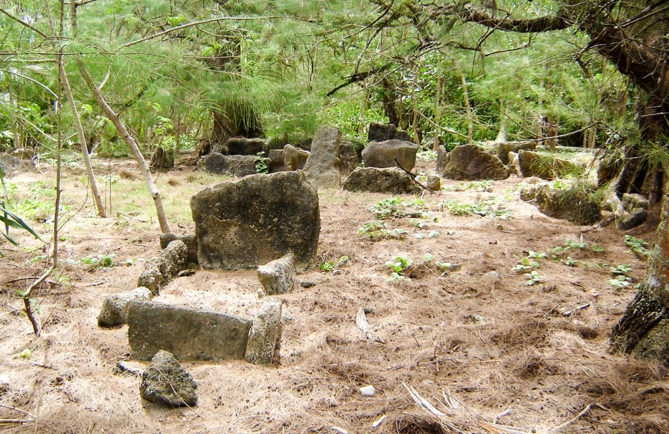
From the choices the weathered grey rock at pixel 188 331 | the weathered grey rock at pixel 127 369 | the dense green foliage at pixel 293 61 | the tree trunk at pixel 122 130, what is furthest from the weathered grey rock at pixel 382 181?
the weathered grey rock at pixel 127 369

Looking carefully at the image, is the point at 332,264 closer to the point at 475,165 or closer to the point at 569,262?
the point at 569,262

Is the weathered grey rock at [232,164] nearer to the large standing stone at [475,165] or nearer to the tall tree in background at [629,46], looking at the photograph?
the large standing stone at [475,165]

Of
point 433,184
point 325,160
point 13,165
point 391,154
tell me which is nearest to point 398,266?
point 433,184

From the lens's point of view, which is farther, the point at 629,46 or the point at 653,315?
the point at 629,46

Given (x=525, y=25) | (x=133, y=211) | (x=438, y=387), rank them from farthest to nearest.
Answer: (x=133, y=211) < (x=525, y=25) < (x=438, y=387)

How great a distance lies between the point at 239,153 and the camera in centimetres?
992

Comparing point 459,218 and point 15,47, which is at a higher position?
point 15,47

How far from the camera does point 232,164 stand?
30.1 feet

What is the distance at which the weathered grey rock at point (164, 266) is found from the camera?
3168 mm

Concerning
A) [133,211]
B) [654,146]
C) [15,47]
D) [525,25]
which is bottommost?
[133,211]

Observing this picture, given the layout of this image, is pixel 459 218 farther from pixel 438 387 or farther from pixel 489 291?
pixel 438 387

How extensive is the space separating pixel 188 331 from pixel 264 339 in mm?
387

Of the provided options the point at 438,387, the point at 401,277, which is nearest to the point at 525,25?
the point at 401,277

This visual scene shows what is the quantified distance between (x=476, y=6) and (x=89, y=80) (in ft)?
10.6
